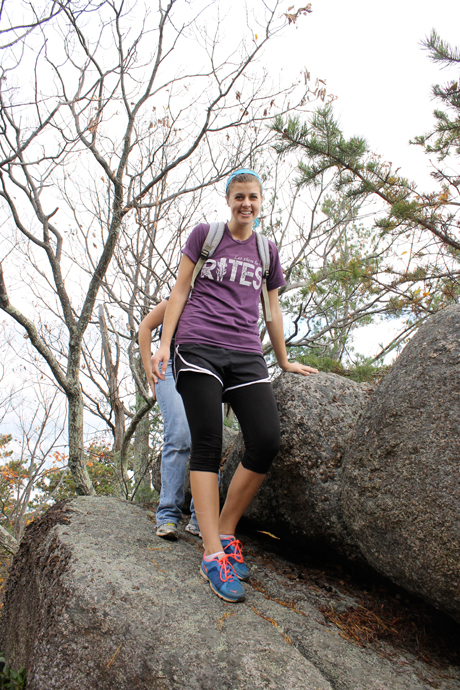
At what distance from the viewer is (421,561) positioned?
2102 mm

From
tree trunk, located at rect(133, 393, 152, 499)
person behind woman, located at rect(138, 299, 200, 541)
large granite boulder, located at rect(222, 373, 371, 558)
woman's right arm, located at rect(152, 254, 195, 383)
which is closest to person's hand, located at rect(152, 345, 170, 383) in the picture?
woman's right arm, located at rect(152, 254, 195, 383)

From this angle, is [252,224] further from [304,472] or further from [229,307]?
[304,472]

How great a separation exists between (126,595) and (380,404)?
5.20ft

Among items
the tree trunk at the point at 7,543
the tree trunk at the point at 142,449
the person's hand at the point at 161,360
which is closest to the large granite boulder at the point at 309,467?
the person's hand at the point at 161,360

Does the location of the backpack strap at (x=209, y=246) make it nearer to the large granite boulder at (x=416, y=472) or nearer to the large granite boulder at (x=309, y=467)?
the large granite boulder at (x=309, y=467)

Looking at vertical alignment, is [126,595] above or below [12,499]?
above

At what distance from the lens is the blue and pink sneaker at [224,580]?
7.39ft

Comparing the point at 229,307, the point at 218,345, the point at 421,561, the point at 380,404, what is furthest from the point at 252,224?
the point at 421,561

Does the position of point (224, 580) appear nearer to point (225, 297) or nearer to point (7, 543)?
point (225, 297)

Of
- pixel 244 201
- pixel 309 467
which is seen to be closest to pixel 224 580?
pixel 309 467

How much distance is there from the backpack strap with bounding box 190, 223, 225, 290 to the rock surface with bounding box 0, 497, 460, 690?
1.61m

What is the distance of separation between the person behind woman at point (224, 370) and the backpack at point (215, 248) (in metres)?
0.04

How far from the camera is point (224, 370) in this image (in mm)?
2607

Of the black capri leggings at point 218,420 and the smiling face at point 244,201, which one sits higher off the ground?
the smiling face at point 244,201
